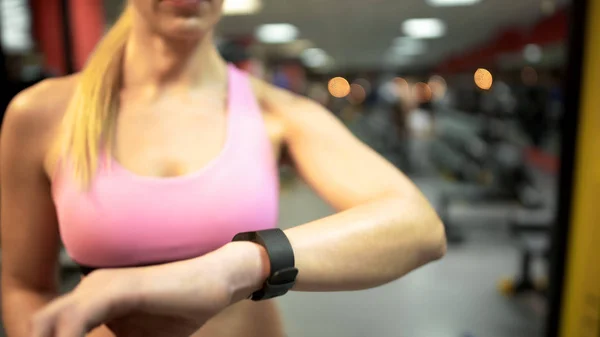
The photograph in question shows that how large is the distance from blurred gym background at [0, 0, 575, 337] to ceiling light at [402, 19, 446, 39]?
0.20 feet

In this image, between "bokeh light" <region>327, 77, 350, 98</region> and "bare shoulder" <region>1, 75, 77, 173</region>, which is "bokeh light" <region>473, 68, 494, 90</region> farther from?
"bare shoulder" <region>1, 75, 77, 173</region>

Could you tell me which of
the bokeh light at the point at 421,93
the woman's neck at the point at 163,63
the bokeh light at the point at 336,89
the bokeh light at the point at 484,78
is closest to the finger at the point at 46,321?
the woman's neck at the point at 163,63

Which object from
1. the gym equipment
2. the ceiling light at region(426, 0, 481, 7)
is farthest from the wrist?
the ceiling light at region(426, 0, 481, 7)

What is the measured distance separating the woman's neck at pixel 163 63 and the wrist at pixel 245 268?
7.5 inches

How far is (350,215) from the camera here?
0.37 meters

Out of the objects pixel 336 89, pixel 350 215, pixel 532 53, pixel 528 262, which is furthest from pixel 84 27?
pixel 532 53

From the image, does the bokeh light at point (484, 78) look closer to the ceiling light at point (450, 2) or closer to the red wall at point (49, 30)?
the red wall at point (49, 30)

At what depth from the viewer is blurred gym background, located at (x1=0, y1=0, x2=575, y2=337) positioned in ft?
2.06

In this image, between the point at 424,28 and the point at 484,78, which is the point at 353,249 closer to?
the point at 484,78

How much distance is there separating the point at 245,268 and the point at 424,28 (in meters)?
3.89

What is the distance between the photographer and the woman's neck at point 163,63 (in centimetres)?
42

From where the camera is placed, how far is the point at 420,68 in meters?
3.32

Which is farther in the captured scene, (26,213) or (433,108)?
(433,108)

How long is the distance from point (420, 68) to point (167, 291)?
3.26 metres
